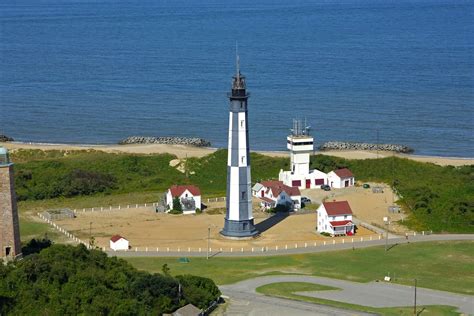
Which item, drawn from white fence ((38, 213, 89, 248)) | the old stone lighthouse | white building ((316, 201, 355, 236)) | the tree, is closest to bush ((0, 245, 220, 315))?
the old stone lighthouse

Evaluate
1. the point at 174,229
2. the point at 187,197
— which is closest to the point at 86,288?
the point at 174,229

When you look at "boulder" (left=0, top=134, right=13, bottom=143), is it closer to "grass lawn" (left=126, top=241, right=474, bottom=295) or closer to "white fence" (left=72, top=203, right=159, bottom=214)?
"white fence" (left=72, top=203, right=159, bottom=214)

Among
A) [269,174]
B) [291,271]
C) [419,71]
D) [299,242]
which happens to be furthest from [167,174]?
[419,71]

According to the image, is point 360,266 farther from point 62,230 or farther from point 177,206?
point 62,230

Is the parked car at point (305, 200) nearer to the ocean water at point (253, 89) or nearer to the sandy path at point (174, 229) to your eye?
the sandy path at point (174, 229)

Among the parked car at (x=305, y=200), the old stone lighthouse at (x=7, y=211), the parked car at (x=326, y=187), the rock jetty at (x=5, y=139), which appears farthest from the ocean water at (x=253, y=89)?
the old stone lighthouse at (x=7, y=211)

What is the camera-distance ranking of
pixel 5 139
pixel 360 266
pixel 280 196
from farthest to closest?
1. pixel 5 139
2. pixel 280 196
3. pixel 360 266

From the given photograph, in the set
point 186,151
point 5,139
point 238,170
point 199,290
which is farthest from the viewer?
point 5,139

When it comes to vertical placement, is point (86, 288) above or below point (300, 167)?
below
